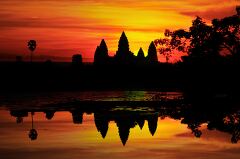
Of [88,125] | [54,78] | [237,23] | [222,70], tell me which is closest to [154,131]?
[88,125]

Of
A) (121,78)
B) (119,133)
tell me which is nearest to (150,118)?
(119,133)

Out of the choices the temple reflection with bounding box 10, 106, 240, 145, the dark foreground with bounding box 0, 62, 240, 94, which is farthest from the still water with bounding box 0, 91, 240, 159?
the dark foreground with bounding box 0, 62, 240, 94

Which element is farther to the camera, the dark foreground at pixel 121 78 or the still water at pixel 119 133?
the dark foreground at pixel 121 78

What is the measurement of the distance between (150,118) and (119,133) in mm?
7412

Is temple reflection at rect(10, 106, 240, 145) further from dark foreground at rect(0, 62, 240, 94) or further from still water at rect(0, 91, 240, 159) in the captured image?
dark foreground at rect(0, 62, 240, 94)

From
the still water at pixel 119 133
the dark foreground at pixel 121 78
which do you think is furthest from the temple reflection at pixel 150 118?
the dark foreground at pixel 121 78

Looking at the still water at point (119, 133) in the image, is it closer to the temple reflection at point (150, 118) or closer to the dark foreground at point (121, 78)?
the temple reflection at point (150, 118)

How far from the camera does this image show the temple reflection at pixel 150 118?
84.9 ft

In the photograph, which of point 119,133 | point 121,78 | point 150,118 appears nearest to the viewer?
point 119,133

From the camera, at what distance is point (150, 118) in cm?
3198

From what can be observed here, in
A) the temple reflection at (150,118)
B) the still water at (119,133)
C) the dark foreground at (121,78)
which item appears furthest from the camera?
the dark foreground at (121,78)

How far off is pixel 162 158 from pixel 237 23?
45859 mm

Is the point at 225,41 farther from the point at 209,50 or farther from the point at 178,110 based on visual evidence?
the point at 178,110

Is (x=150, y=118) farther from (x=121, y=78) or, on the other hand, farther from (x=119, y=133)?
(x=121, y=78)
